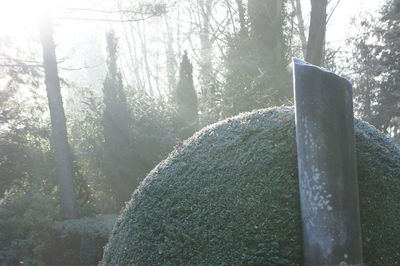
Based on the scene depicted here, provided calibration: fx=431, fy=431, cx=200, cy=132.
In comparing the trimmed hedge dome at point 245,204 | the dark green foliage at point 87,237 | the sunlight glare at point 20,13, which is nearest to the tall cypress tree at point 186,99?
the sunlight glare at point 20,13

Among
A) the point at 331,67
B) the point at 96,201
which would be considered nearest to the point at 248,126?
the point at 96,201

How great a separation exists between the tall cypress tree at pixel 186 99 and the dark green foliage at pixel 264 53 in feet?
6.47

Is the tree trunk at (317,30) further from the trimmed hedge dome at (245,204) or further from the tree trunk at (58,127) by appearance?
the trimmed hedge dome at (245,204)

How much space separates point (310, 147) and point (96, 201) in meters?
9.51

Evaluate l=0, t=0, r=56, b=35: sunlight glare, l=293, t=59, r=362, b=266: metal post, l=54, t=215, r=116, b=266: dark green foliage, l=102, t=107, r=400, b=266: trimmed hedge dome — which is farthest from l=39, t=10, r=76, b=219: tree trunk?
l=293, t=59, r=362, b=266: metal post

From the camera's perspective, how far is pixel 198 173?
3098 millimetres

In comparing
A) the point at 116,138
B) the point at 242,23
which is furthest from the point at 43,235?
the point at 242,23

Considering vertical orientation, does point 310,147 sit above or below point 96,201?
above

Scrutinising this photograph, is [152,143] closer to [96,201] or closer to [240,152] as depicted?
[96,201]

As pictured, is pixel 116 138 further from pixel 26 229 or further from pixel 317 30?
pixel 317 30

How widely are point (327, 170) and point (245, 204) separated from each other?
21.8 inches

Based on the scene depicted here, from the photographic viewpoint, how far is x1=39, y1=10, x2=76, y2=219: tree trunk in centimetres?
1021

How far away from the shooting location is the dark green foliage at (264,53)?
13492 mm

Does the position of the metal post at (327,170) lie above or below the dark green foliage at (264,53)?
below
